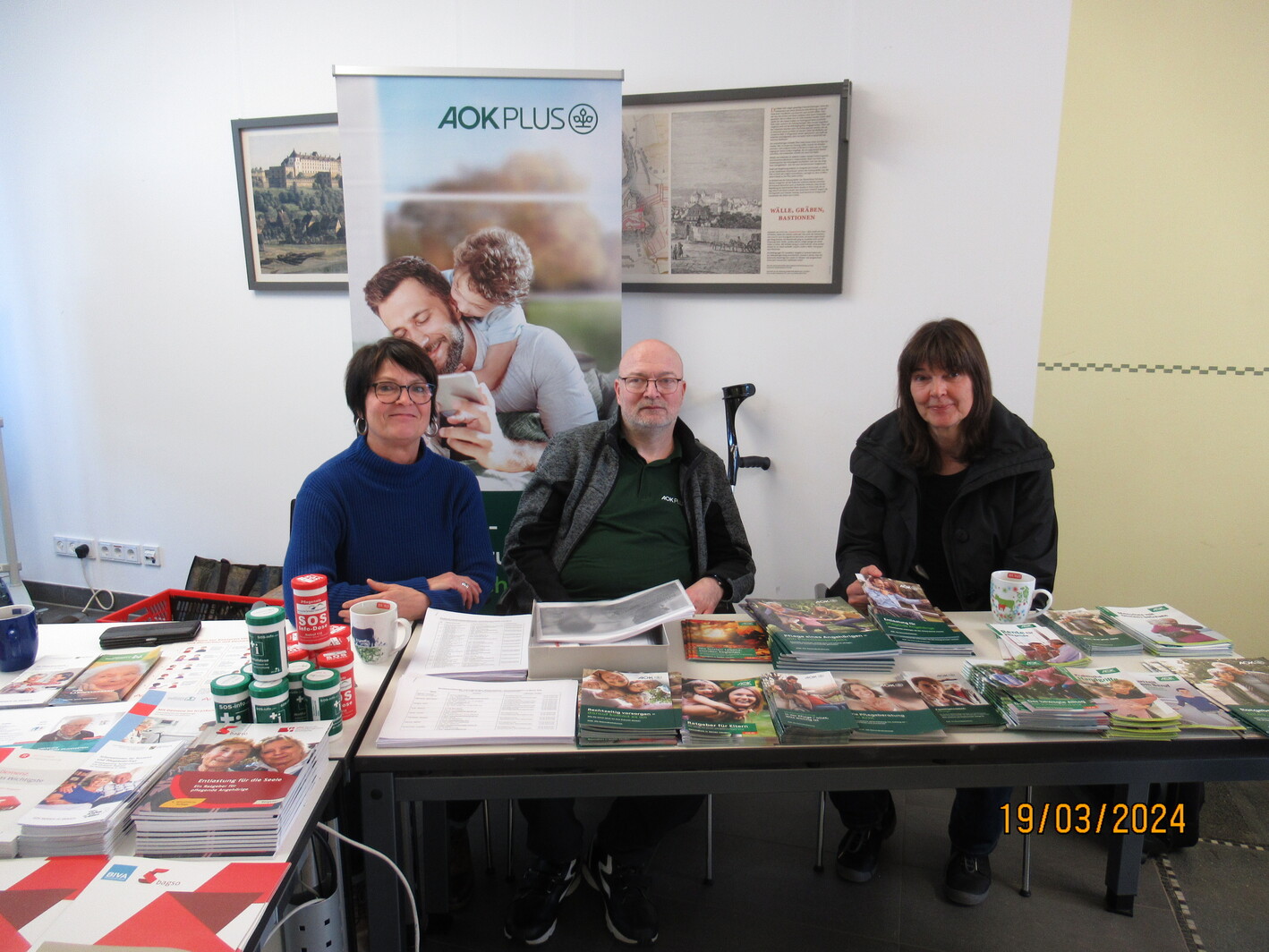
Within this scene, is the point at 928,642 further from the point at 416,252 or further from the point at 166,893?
the point at 416,252

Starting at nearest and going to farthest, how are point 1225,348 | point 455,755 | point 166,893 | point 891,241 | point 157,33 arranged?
point 166,893, point 455,755, point 1225,348, point 891,241, point 157,33

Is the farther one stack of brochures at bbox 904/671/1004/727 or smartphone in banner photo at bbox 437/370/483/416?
smartphone in banner photo at bbox 437/370/483/416

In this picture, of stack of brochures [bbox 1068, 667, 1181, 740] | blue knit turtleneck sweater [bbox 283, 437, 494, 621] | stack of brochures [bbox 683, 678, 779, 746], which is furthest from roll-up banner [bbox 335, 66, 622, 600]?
stack of brochures [bbox 1068, 667, 1181, 740]

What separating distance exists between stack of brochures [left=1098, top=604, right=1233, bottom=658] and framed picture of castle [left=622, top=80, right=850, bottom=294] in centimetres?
157

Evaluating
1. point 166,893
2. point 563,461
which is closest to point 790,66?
point 563,461

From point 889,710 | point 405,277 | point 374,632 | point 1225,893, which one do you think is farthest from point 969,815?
point 405,277

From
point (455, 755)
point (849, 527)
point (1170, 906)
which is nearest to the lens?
point (455, 755)

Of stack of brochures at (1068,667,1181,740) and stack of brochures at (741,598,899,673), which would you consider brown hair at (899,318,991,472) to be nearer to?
stack of brochures at (741,598,899,673)

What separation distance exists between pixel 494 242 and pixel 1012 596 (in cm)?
197

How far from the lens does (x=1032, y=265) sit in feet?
8.84

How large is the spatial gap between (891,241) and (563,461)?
4.95 ft

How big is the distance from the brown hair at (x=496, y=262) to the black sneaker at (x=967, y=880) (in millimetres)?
2147

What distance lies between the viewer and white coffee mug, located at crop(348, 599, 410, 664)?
1426mm

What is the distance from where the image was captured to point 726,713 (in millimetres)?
1260
